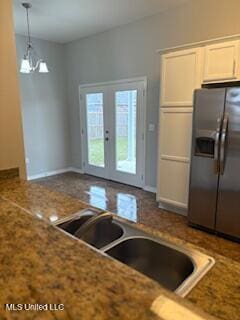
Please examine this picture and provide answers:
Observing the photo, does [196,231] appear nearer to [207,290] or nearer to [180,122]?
[180,122]

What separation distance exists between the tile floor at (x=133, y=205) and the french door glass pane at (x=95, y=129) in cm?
46

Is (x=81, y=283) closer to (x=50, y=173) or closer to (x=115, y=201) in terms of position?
(x=115, y=201)

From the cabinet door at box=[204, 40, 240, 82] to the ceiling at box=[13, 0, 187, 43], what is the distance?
4.07ft

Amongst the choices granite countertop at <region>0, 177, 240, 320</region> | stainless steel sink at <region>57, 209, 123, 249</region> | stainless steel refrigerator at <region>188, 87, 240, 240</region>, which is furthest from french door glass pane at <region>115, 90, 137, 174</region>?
granite countertop at <region>0, 177, 240, 320</region>

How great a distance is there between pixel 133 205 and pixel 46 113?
3.07 meters

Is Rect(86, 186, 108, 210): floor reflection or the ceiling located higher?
the ceiling

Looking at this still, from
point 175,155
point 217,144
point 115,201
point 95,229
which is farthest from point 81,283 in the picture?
point 115,201

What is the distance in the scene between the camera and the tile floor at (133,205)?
2.80 m

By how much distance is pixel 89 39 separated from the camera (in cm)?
507

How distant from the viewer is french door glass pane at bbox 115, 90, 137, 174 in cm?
466

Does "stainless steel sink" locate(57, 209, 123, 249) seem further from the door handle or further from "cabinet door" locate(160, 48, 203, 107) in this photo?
"cabinet door" locate(160, 48, 203, 107)

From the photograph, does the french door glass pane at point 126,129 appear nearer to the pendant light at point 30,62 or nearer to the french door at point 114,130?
the french door at point 114,130

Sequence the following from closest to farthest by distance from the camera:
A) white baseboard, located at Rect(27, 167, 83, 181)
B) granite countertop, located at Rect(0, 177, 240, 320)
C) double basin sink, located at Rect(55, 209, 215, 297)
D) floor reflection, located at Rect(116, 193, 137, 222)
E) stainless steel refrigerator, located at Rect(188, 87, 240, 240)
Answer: granite countertop, located at Rect(0, 177, 240, 320) → double basin sink, located at Rect(55, 209, 215, 297) → stainless steel refrigerator, located at Rect(188, 87, 240, 240) → floor reflection, located at Rect(116, 193, 137, 222) → white baseboard, located at Rect(27, 167, 83, 181)

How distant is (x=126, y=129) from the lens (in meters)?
4.82
